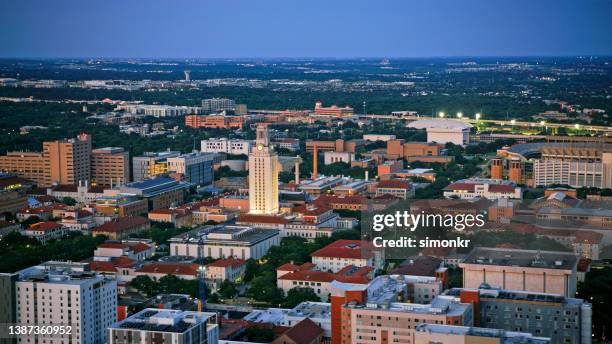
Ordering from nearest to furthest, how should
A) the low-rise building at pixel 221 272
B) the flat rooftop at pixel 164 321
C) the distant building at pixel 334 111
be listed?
the flat rooftop at pixel 164 321, the low-rise building at pixel 221 272, the distant building at pixel 334 111

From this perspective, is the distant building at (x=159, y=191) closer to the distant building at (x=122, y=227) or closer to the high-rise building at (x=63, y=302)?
the distant building at (x=122, y=227)

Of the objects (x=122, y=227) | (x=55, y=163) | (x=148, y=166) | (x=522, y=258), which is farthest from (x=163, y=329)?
(x=148, y=166)

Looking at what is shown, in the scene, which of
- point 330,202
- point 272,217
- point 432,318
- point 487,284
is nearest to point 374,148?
point 330,202

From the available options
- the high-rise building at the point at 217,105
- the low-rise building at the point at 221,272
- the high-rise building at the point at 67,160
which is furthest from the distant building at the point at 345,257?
the high-rise building at the point at 217,105

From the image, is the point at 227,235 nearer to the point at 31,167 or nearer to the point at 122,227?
the point at 122,227

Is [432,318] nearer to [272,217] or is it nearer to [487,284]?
[487,284]

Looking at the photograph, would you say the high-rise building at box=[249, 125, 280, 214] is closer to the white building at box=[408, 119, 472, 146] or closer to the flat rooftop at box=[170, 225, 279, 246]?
the flat rooftop at box=[170, 225, 279, 246]
